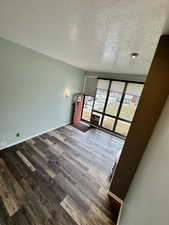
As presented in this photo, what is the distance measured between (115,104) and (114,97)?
12.2 inches

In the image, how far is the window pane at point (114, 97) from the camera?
13.5 feet

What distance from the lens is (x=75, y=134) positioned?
12.7 feet

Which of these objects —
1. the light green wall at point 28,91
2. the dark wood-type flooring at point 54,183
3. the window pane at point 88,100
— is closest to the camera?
the dark wood-type flooring at point 54,183

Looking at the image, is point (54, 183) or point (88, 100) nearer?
point (54, 183)

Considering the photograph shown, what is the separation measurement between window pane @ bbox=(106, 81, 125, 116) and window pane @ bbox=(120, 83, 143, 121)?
0.25 meters

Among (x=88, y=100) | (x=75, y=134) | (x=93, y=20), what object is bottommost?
(x=75, y=134)

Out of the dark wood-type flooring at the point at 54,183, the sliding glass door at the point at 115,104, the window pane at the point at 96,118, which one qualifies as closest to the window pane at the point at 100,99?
the sliding glass door at the point at 115,104

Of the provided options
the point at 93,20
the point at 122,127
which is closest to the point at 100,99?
the point at 122,127

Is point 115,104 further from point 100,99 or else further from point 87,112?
point 87,112

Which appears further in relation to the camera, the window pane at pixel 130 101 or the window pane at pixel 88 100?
the window pane at pixel 88 100

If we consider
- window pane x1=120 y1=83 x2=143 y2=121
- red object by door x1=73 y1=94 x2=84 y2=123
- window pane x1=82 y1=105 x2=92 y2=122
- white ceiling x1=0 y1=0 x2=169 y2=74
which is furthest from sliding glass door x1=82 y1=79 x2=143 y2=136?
white ceiling x1=0 y1=0 x2=169 y2=74

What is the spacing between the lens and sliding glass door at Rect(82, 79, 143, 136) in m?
3.92

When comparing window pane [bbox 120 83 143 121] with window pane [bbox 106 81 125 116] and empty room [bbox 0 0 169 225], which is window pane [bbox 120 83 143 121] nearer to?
empty room [bbox 0 0 169 225]

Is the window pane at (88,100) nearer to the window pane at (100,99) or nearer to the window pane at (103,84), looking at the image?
the window pane at (100,99)
